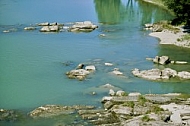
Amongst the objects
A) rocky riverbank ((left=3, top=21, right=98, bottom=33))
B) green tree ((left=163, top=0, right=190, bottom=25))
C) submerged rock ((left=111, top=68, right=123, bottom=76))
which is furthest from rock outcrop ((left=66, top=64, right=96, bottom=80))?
green tree ((left=163, top=0, right=190, bottom=25))

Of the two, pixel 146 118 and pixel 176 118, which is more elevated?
pixel 146 118

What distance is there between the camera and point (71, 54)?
48562 mm

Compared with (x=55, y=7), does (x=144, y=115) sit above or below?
below

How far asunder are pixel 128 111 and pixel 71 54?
67.2 feet

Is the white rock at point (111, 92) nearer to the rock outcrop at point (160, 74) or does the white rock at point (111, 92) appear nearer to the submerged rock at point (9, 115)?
the rock outcrop at point (160, 74)

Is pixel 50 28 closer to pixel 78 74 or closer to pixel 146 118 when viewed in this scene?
pixel 78 74

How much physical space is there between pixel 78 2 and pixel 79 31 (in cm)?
3271

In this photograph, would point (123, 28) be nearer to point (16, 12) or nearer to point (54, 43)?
point (54, 43)

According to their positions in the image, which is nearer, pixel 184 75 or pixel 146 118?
pixel 146 118

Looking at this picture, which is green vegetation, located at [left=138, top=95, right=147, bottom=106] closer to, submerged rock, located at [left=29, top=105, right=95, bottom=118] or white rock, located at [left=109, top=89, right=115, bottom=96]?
white rock, located at [left=109, top=89, right=115, bottom=96]

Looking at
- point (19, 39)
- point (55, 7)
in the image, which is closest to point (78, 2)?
point (55, 7)

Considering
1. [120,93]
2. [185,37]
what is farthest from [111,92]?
[185,37]

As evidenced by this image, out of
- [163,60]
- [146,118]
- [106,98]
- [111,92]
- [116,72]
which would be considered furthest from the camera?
[163,60]

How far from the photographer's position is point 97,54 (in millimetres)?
48656
